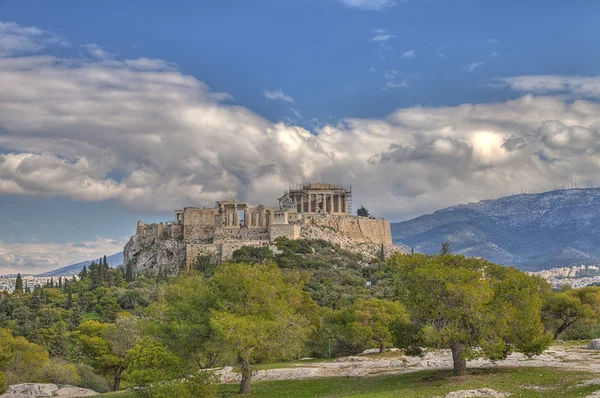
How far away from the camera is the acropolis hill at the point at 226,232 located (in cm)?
11650

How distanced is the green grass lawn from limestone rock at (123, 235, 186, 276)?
72.7 metres

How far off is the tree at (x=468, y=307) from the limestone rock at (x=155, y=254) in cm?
7996

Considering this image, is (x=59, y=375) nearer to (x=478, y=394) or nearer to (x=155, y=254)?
(x=478, y=394)

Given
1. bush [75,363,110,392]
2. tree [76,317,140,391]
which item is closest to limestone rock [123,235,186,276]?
bush [75,363,110,392]

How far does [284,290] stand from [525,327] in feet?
47.1

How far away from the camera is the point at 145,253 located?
411 feet

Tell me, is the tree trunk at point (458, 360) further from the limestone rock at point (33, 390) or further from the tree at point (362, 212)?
the tree at point (362, 212)

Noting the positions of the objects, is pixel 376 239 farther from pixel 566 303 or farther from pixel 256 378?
pixel 256 378

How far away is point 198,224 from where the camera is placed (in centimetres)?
12319

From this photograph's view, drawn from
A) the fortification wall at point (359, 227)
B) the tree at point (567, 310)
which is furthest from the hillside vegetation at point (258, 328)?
the fortification wall at point (359, 227)

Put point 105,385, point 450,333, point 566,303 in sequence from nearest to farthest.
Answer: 1. point 450,333
2. point 105,385
3. point 566,303

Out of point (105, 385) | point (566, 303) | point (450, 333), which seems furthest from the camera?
point (566, 303)

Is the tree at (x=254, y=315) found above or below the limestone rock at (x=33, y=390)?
above

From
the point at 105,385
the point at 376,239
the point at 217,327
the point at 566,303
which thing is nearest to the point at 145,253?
the point at 376,239
